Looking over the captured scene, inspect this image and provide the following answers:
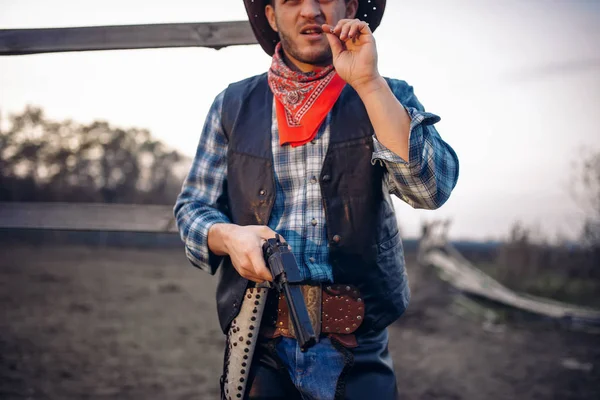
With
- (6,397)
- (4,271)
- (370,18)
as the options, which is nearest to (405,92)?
(370,18)

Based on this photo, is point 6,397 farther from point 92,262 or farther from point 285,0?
point 92,262

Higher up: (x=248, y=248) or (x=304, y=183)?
(x=304, y=183)

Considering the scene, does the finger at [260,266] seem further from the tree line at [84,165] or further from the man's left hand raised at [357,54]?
the tree line at [84,165]

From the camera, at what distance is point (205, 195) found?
69.8 inches

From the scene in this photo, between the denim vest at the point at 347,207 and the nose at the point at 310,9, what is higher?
the nose at the point at 310,9

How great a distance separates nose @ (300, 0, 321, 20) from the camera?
5.36 ft

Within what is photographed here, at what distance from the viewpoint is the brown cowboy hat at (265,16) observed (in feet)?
6.41

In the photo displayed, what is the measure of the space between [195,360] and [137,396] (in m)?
1.69

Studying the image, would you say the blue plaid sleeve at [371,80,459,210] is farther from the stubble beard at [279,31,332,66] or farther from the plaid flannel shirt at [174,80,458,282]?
the stubble beard at [279,31,332,66]

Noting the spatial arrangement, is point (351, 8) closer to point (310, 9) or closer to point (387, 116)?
point (310, 9)

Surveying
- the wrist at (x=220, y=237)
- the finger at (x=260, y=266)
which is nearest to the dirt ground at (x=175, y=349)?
the wrist at (x=220, y=237)

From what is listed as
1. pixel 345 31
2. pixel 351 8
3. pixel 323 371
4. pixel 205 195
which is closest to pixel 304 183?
pixel 205 195

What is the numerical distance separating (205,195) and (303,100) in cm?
52

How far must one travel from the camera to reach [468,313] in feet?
36.6
